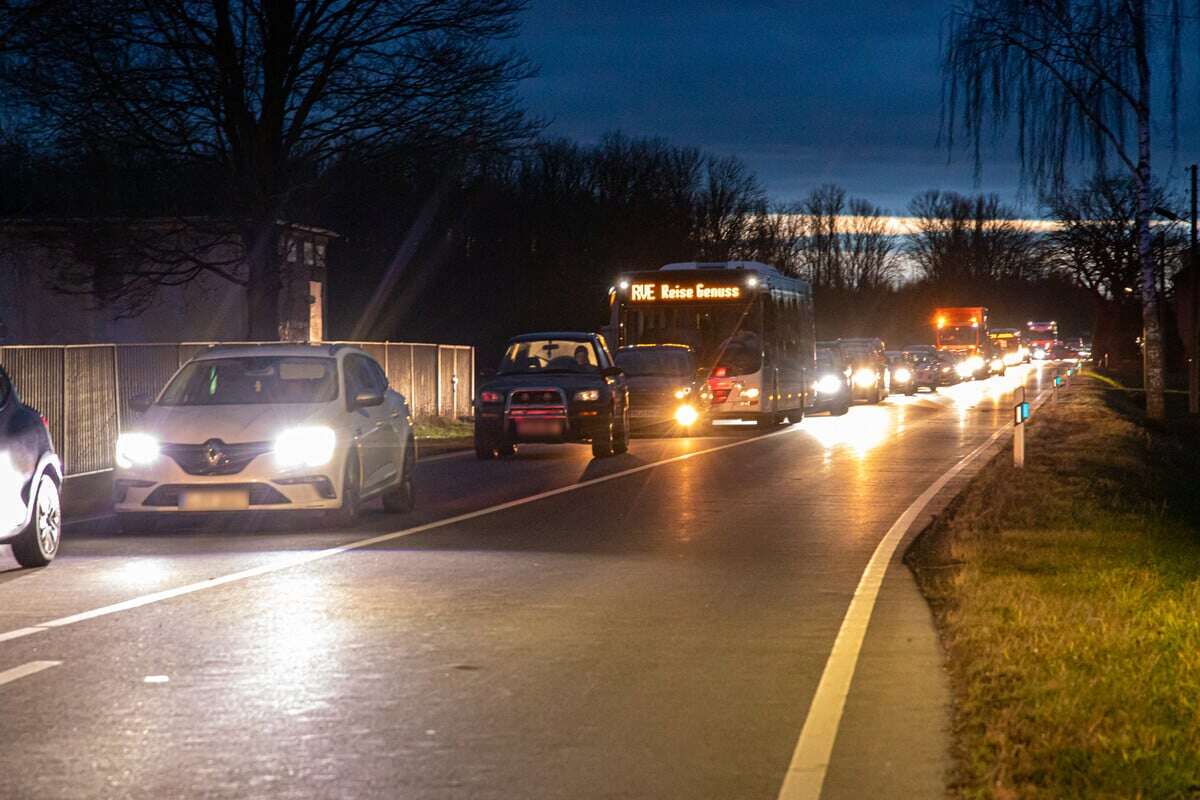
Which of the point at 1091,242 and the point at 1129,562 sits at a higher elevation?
the point at 1091,242

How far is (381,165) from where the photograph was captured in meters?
32.6

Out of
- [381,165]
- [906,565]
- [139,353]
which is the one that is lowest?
[906,565]

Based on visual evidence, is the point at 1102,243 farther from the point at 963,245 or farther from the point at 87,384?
the point at 87,384

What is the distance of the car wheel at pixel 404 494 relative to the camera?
16.5 metres

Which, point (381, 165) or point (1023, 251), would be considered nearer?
point (381, 165)

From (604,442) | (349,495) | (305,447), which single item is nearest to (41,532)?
(305,447)

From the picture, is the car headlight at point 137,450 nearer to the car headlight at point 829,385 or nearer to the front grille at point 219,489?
the front grille at point 219,489

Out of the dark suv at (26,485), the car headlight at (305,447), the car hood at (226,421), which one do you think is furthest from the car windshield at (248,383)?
the dark suv at (26,485)

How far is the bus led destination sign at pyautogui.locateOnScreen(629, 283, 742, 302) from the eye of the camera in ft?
115

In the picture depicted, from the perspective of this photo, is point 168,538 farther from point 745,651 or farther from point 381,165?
point 381,165

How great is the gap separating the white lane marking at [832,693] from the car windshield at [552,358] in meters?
11.8

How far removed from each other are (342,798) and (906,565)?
7423 millimetres

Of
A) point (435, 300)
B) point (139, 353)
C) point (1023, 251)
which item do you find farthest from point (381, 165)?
point (1023, 251)

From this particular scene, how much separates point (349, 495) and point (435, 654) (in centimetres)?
641
